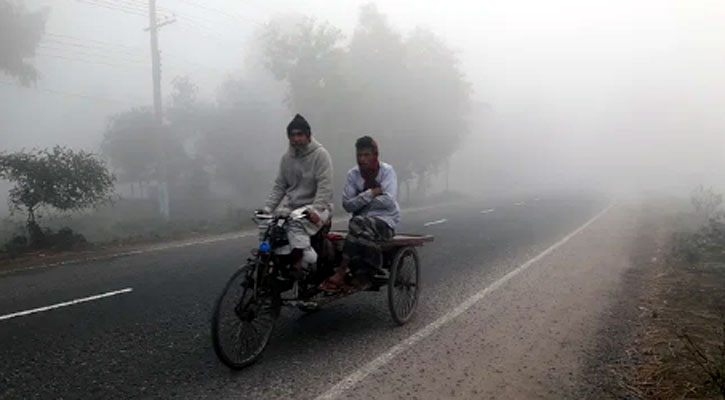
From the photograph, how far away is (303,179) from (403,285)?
5.55 feet

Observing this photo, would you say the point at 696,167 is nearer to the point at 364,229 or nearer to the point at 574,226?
the point at 574,226

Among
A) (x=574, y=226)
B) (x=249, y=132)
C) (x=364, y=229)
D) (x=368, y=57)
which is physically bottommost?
(x=574, y=226)

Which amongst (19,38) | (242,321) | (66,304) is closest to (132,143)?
(19,38)

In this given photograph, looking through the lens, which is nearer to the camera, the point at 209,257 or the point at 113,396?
the point at 113,396

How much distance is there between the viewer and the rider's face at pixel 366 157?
5.48m

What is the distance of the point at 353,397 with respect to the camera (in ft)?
12.3

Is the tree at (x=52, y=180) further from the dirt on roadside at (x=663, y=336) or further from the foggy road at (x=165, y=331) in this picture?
the dirt on roadside at (x=663, y=336)

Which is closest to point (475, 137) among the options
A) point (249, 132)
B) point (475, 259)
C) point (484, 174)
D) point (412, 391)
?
point (484, 174)

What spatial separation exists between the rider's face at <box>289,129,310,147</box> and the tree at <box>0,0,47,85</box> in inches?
799

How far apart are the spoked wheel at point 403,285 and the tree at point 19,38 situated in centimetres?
2081

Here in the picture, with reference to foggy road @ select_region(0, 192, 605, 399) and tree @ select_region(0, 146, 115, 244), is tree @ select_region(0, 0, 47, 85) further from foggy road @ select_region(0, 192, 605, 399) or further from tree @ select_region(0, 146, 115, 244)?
foggy road @ select_region(0, 192, 605, 399)

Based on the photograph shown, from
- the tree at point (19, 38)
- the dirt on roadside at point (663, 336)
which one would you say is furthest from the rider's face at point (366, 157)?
the tree at point (19, 38)

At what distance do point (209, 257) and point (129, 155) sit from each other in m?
38.3

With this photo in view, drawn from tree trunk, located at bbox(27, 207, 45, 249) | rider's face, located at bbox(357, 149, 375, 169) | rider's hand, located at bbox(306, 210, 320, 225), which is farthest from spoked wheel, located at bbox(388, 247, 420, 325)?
tree trunk, located at bbox(27, 207, 45, 249)
